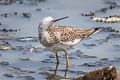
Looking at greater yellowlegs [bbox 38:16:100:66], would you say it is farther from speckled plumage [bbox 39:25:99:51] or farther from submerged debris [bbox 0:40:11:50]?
submerged debris [bbox 0:40:11:50]

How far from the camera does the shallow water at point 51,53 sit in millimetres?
10602

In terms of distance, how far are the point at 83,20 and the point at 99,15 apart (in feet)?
2.67

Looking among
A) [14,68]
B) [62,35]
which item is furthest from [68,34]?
[14,68]

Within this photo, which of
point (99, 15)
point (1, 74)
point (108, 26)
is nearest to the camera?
point (1, 74)

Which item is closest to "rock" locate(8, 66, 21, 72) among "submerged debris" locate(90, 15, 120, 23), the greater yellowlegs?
the greater yellowlegs

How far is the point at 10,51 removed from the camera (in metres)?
11.6

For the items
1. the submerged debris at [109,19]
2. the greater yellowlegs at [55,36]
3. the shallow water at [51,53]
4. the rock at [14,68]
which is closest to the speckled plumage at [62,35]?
the greater yellowlegs at [55,36]

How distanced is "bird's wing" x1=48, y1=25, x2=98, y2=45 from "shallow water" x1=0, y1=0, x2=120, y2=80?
1.63 ft

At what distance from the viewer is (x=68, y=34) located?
11031mm

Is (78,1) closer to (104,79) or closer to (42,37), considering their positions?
(42,37)

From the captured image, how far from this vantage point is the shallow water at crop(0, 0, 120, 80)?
34.8 feet

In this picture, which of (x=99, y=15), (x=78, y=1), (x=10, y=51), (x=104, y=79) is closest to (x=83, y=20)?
(x=99, y=15)

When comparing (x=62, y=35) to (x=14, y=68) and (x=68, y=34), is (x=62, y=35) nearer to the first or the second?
(x=68, y=34)

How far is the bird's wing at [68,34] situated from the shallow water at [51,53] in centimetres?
50
